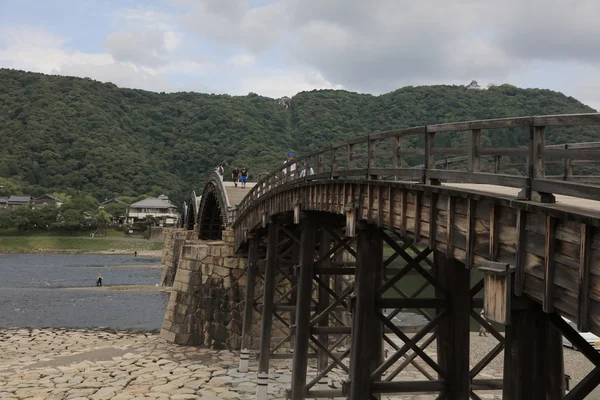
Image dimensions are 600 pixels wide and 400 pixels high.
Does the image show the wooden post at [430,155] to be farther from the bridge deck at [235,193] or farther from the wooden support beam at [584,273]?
the bridge deck at [235,193]

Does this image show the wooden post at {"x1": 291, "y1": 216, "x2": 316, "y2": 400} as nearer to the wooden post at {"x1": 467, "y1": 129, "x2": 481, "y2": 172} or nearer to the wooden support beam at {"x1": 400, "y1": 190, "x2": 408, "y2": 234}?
the wooden support beam at {"x1": 400, "y1": 190, "x2": 408, "y2": 234}

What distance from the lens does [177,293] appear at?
22891 mm

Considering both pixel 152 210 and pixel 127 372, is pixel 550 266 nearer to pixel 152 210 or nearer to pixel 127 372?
pixel 127 372

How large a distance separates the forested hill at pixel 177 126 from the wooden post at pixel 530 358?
88037 millimetres

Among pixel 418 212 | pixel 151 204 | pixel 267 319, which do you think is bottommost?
pixel 267 319

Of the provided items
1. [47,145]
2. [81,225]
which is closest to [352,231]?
[81,225]

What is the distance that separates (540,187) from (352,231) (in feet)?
15.9

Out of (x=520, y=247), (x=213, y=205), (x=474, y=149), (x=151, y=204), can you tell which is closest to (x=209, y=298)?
(x=474, y=149)

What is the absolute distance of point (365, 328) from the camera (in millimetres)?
7754

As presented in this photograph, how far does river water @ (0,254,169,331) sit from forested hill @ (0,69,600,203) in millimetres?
37417

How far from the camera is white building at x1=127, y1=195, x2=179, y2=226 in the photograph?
103 m

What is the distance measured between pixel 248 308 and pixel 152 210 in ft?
296

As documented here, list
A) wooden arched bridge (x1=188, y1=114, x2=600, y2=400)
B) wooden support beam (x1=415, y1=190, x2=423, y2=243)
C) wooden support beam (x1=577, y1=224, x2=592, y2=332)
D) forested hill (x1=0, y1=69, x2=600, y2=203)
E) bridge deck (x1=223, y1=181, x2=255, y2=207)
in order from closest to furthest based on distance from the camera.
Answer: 1. wooden support beam (x1=577, y1=224, x2=592, y2=332)
2. wooden arched bridge (x1=188, y1=114, x2=600, y2=400)
3. wooden support beam (x1=415, y1=190, x2=423, y2=243)
4. bridge deck (x1=223, y1=181, x2=255, y2=207)
5. forested hill (x1=0, y1=69, x2=600, y2=203)

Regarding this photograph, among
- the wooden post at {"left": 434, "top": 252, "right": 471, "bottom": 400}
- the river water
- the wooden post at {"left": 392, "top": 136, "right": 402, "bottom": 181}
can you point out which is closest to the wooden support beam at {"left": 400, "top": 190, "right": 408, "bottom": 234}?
the wooden post at {"left": 392, "top": 136, "right": 402, "bottom": 181}
